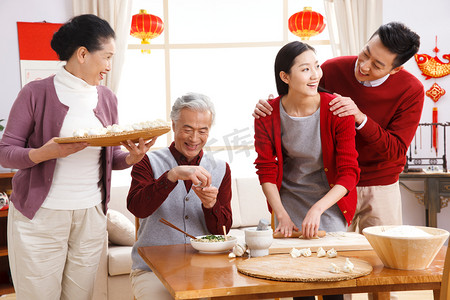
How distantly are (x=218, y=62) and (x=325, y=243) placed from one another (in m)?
4.13

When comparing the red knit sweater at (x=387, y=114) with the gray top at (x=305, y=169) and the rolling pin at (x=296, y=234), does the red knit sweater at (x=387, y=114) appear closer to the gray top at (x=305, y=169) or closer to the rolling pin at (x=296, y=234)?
the gray top at (x=305, y=169)

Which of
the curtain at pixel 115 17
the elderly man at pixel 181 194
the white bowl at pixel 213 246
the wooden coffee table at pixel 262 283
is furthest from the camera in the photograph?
the curtain at pixel 115 17

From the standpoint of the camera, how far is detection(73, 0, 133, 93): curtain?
16.0 ft

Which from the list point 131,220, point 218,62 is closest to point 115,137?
point 131,220

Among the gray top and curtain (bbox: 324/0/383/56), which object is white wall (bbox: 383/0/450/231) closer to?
curtain (bbox: 324/0/383/56)

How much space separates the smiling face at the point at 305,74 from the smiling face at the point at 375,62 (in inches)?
11.4

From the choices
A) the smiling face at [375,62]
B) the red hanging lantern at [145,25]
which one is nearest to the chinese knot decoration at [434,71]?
the red hanging lantern at [145,25]

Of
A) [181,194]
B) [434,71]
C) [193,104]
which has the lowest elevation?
[181,194]

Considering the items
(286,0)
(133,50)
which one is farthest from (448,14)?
(133,50)

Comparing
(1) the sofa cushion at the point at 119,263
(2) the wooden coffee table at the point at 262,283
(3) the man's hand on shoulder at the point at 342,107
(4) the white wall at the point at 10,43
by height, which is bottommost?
(1) the sofa cushion at the point at 119,263

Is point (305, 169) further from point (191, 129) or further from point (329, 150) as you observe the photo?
point (191, 129)

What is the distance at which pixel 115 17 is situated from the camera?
494 centimetres

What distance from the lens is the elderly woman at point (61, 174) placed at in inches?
73.0

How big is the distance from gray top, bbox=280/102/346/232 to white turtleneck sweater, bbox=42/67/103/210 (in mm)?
784
